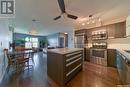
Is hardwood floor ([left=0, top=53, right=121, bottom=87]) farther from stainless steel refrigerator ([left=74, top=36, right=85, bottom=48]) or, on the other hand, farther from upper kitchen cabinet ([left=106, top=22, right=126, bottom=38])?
stainless steel refrigerator ([left=74, top=36, right=85, bottom=48])

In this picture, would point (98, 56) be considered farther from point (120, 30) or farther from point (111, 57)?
point (120, 30)

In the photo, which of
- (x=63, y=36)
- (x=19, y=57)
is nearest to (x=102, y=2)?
(x=19, y=57)

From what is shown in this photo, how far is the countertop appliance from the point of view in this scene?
5263 mm

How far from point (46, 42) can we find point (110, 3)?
13.1m

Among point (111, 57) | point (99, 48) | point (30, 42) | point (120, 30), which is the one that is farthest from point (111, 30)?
point (30, 42)

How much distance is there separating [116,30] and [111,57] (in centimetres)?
132

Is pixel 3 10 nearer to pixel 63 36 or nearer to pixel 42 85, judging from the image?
pixel 42 85

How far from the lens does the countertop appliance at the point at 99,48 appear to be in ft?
17.3

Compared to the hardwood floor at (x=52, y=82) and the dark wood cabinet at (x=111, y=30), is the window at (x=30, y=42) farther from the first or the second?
the dark wood cabinet at (x=111, y=30)

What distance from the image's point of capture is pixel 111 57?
16.2 feet

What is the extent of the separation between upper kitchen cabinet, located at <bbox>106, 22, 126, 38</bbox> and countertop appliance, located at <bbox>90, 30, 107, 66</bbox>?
0.93 ft

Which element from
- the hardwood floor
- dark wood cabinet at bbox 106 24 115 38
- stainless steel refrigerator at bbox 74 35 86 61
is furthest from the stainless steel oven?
the hardwood floor

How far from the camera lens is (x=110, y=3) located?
3502 millimetres

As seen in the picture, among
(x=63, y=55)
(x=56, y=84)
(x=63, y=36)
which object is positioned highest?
(x=63, y=36)
